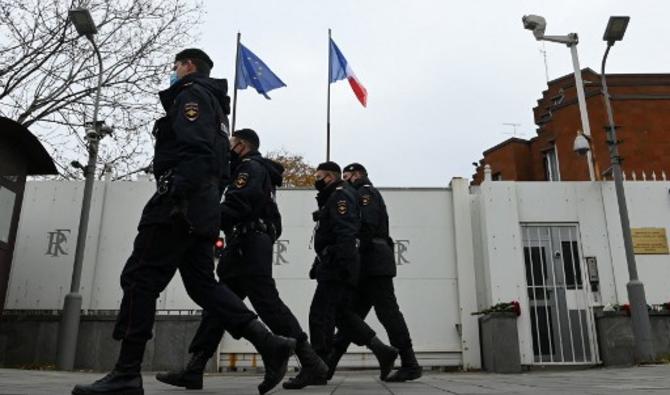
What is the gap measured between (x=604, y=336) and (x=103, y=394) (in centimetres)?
977

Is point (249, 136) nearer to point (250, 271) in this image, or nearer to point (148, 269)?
point (250, 271)

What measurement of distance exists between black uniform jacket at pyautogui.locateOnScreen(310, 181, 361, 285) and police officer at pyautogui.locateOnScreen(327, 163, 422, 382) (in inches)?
18.5

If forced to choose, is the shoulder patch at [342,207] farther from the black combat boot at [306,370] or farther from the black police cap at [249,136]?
the black combat boot at [306,370]

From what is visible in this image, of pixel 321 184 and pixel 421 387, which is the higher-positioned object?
pixel 321 184

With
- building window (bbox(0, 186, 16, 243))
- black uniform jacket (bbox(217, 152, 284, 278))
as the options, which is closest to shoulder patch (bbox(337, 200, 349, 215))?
black uniform jacket (bbox(217, 152, 284, 278))

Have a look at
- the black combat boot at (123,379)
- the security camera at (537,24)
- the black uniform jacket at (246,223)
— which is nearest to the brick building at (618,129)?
the security camera at (537,24)

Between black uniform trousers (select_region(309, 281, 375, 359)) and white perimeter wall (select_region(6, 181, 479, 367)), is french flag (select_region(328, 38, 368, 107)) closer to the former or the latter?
white perimeter wall (select_region(6, 181, 479, 367))

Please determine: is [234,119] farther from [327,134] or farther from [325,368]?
[325,368]

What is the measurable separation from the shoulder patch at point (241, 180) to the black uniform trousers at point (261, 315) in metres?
0.73

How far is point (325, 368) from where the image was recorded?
459cm

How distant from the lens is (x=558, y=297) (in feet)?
36.3

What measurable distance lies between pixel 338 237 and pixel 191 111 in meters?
2.34

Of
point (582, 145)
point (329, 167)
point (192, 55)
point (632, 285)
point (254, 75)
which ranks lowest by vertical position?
point (632, 285)

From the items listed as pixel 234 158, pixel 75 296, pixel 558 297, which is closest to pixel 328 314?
pixel 234 158
